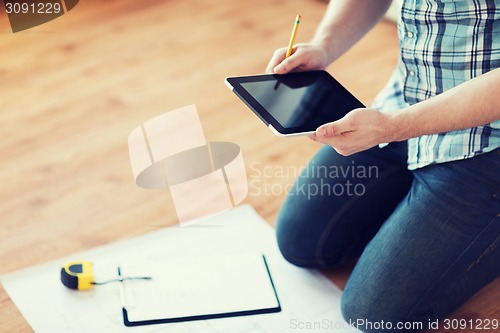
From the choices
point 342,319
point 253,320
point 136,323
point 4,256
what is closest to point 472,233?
point 342,319

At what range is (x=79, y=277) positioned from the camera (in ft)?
4.47

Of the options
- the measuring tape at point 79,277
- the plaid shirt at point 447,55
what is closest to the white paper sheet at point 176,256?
the measuring tape at point 79,277

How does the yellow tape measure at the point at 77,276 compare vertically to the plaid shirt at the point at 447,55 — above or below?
below

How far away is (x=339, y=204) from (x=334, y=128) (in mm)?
285

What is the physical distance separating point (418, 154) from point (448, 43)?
0.20 metres

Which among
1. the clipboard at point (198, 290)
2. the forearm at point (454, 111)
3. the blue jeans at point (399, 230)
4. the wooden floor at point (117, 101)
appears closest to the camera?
the forearm at point (454, 111)

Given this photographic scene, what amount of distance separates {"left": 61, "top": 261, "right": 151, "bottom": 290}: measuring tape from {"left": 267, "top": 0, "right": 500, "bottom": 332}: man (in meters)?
0.40

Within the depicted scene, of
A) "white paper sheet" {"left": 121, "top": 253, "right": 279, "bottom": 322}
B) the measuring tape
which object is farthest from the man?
the measuring tape

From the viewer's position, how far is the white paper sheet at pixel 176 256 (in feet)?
4.27

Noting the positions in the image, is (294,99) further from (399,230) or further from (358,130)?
(399,230)

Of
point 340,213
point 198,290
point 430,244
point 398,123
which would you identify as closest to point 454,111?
point 398,123

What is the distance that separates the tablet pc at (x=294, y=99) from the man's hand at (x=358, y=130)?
0.03m

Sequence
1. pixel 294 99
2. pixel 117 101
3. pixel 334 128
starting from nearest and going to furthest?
pixel 334 128, pixel 294 99, pixel 117 101

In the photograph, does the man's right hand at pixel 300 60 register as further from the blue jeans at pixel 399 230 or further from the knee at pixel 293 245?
the knee at pixel 293 245
